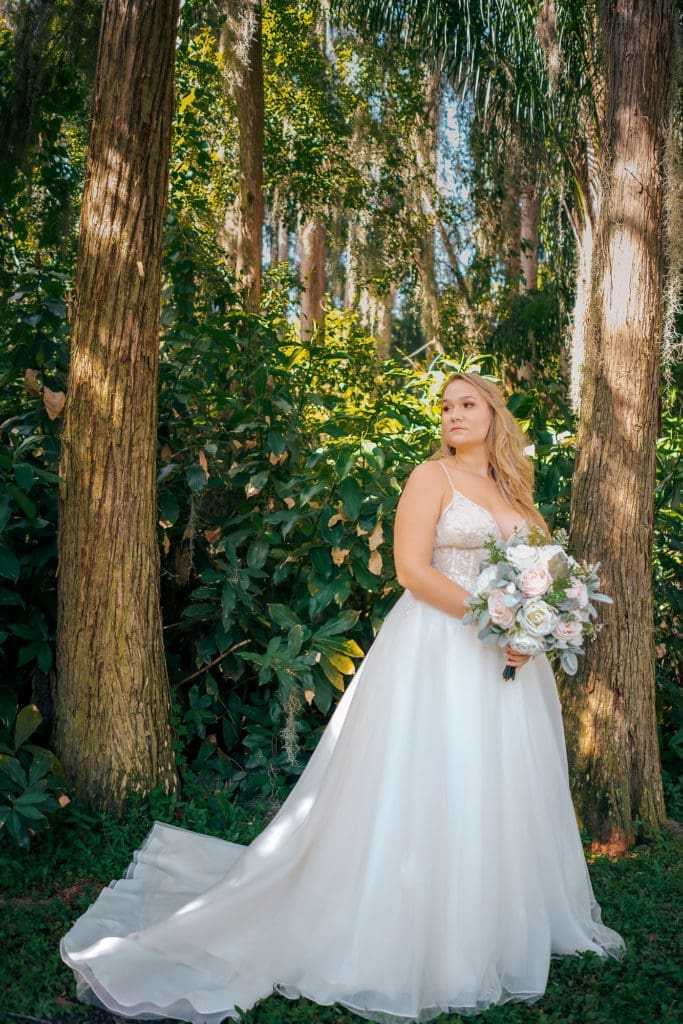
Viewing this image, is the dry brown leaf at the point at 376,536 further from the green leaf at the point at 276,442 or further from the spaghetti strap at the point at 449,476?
the spaghetti strap at the point at 449,476

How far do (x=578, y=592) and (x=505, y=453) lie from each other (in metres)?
0.76

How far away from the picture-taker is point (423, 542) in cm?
325

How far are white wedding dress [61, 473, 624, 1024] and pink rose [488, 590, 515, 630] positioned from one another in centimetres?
24

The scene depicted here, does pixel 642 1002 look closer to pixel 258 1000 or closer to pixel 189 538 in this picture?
pixel 258 1000

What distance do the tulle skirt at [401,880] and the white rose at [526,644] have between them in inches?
9.2

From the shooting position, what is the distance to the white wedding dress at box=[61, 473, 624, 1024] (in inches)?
112

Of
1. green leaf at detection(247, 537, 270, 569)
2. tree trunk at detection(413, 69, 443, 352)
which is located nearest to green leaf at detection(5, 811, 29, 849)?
green leaf at detection(247, 537, 270, 569)

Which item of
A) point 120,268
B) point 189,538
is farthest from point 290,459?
point 120,268

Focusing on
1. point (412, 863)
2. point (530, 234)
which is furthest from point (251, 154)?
point (530, 234)

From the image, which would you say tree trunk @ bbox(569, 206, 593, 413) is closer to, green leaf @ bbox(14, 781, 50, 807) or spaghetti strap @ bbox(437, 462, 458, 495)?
spaghetti strap @ bbox(437, 462, 458, 495)

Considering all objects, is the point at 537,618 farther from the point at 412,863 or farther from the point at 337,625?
the point at 337,625

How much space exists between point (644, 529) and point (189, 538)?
2289mm

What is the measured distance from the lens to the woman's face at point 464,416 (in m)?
3.52

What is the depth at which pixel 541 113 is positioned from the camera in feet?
33.5
